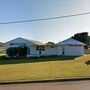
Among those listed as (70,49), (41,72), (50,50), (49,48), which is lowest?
(41,72)

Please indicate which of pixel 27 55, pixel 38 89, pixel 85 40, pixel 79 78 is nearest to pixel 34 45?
pixel 27 55

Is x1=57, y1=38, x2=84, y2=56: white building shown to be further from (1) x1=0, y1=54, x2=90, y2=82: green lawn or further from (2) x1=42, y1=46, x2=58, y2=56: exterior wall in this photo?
(1) x1=0, y1=54, x2=90, y2=82: green lawn

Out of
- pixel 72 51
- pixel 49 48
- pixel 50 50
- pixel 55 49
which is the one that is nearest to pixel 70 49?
pixel 72 51

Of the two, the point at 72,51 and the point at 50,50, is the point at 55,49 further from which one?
the point at 72,51

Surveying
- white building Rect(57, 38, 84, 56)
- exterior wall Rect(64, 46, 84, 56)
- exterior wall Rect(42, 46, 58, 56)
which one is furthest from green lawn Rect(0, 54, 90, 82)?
exterior wall Rect(64, 46, 84, 56)

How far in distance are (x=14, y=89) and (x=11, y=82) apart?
293 cm

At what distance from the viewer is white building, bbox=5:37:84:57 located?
180ft

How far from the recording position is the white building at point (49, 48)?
5497cm

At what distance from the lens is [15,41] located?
56.0 m

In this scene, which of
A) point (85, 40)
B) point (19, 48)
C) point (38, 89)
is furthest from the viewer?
point (85, 40)

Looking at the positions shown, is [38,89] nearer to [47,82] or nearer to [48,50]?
[47,82]

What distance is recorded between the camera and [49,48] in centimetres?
5612

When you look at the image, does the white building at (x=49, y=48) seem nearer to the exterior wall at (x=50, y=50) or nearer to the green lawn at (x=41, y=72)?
the exterior wall at (x=50, y=50)

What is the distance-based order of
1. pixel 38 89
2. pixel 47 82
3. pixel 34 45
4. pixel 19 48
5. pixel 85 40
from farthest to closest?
pixel 85 40 → pixel 34 45 → pixel 19 48 → pixel 47 82 → pixel 38 89
